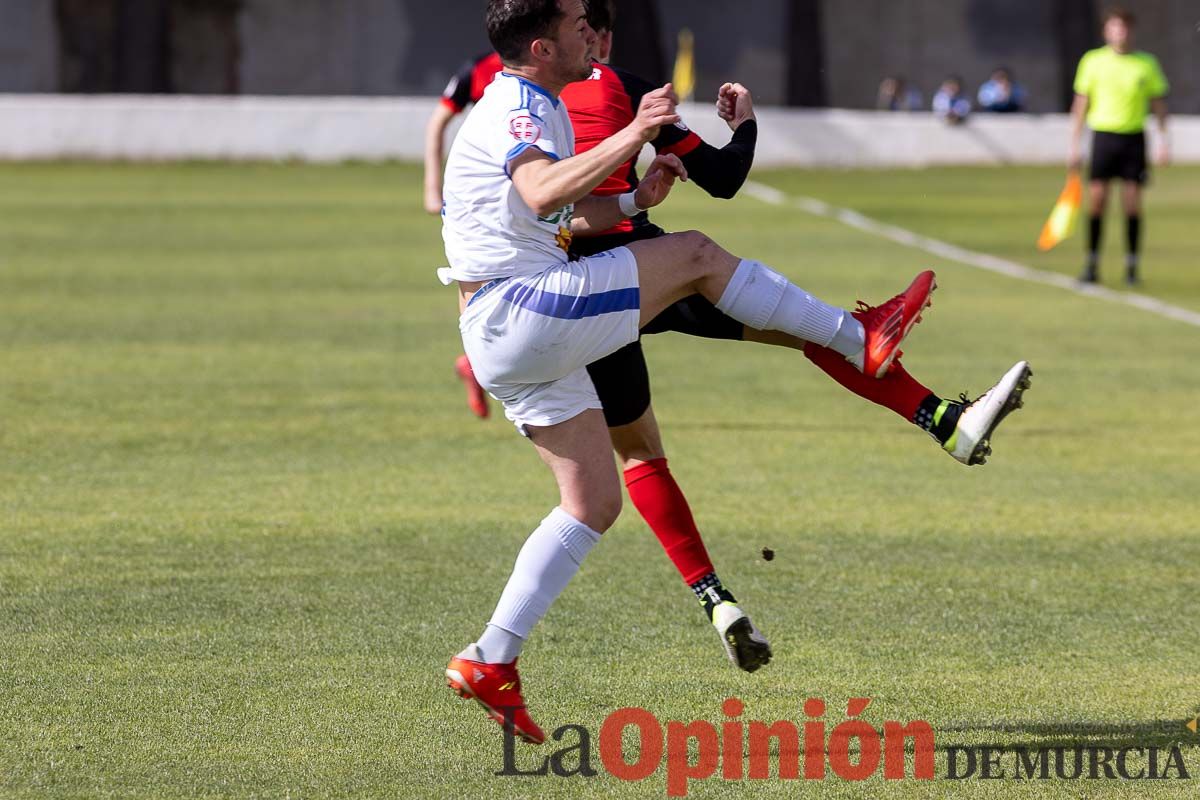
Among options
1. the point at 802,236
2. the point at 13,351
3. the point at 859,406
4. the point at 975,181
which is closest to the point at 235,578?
the point at 859,406

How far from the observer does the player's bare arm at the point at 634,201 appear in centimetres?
543

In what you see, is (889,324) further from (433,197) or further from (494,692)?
(433,197)

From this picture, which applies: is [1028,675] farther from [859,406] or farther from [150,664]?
[859,406]

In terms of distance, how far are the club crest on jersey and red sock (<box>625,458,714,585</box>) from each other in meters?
1.33

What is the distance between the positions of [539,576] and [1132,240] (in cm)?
1438

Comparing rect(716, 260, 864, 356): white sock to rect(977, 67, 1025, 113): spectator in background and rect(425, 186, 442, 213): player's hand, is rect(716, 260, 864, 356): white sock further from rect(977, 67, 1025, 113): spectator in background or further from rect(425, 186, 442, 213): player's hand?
rect(977, 67, 1025, 113): spectator in background

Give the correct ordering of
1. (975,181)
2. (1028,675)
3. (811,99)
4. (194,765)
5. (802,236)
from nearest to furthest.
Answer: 1. (194,765)
2. (1028,675)
3. (802,236)
4. (975,181)
5. (811,99)

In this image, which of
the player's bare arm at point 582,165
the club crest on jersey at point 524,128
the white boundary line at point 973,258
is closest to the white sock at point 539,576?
the player's bare arm at point 582,165

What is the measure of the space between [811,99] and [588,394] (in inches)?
1736

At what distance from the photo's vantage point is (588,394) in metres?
5.27

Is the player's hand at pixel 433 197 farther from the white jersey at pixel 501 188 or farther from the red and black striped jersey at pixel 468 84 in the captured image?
the white jersey at pixel 501 188

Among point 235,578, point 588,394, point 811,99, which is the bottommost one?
point 811,99

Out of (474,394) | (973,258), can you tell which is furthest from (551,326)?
(973,258)

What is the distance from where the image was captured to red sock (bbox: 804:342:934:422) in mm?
5676
